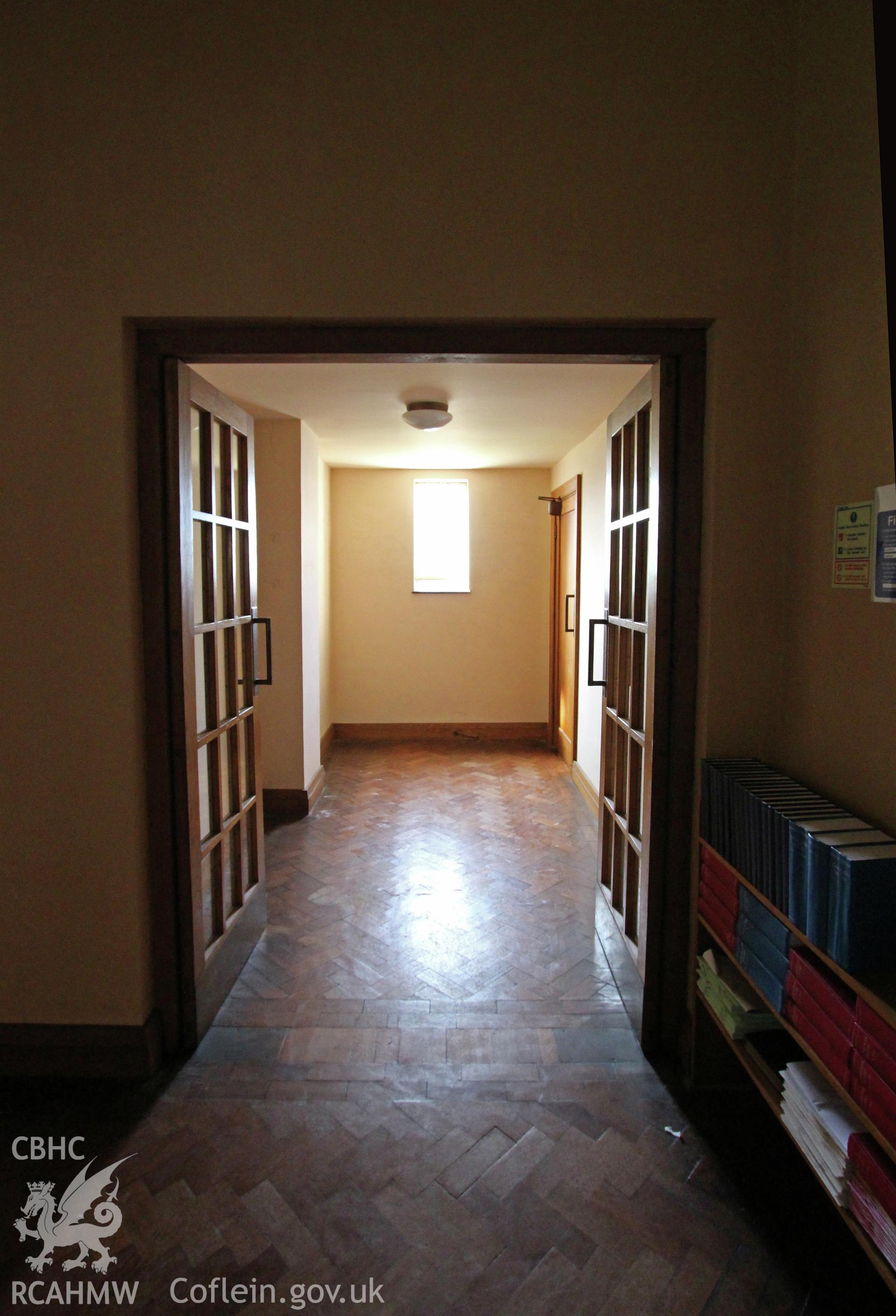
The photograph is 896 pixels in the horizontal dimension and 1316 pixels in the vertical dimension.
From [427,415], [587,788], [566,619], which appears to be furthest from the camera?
[566,619]

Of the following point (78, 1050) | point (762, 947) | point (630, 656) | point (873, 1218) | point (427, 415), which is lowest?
point (78, 1050)

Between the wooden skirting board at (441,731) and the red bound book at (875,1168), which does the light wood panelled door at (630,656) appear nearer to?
the red bound book at (875,1168)

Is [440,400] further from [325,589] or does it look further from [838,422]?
[325,589]

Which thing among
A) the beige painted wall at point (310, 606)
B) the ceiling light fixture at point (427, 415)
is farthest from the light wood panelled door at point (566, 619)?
the beige painted wall at point (310, 606)

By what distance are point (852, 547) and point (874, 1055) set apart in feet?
3.53

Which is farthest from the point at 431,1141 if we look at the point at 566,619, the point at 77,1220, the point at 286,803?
the point at 566,619

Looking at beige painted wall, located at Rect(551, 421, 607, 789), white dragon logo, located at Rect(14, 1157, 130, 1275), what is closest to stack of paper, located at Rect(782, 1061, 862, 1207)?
white dragon logo, located at Rect(14, 1157, 130, 1275)

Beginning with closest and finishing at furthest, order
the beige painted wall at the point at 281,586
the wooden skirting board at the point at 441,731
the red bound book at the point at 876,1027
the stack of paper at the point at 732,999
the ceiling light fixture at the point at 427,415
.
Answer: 1. the red bound book at the point at 876,1027
2. the stack of paper at the point at 732,999
3. the ceiling light fixture at the point at 427,415
4. the beige painted wall at the point at 281,586
5. the wooden skirting board at the point at 441,731

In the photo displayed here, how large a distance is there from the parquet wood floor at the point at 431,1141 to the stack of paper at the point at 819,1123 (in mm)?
355

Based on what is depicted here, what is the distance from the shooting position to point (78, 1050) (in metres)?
2.07

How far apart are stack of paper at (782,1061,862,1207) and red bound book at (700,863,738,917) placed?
0.36 m

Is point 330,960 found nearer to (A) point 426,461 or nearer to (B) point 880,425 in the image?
(B) point 880,425

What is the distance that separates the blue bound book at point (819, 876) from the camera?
4.36 feet

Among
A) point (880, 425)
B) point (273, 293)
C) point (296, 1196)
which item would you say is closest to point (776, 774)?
point (880, 425)
